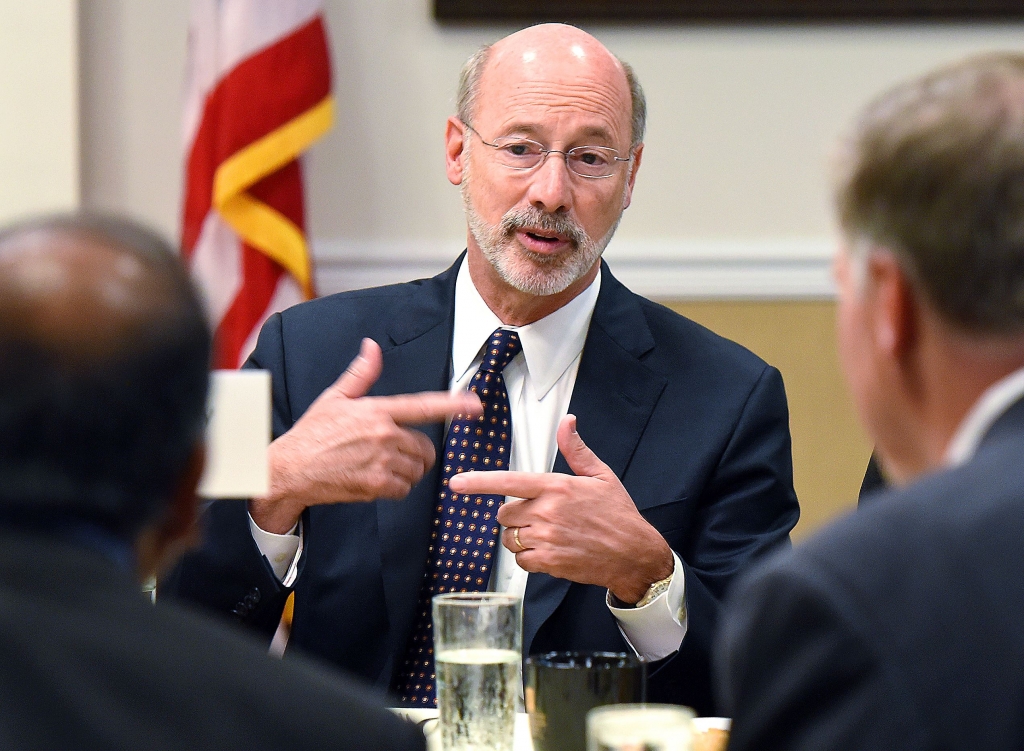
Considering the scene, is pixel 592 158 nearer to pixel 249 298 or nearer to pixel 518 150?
pixel 518 150

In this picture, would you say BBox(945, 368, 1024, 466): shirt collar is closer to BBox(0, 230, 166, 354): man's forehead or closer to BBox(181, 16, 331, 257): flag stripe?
BBox(0, 230, 166, 354): man's forehead

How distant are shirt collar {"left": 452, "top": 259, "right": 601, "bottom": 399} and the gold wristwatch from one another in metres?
0.41

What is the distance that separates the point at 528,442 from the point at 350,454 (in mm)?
358

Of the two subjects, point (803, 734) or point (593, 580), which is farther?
point (593, 580)

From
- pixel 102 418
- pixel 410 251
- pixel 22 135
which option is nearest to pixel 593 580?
pixel 102 418

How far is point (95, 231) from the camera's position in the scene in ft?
2.35

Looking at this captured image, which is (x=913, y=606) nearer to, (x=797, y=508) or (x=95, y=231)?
(x=95, y=231)

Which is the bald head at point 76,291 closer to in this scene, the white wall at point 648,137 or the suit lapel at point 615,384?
the suit lapel at point 615,384

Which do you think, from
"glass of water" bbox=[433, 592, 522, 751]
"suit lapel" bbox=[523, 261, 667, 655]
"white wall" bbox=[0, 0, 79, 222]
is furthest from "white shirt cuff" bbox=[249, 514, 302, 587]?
"white wall" bbox=[0, 0, 79, 222]

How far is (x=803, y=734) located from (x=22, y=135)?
2809 mm

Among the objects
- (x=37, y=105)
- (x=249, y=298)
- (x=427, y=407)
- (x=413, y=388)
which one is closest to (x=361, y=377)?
(x=427, y=407)

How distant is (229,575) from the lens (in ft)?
5.60

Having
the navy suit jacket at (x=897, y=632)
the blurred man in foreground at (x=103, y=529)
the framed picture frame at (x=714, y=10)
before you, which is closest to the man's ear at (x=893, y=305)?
the navy suit jacket at (x=897, y=632)

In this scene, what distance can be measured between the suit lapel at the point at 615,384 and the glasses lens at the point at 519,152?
9.5 inches
